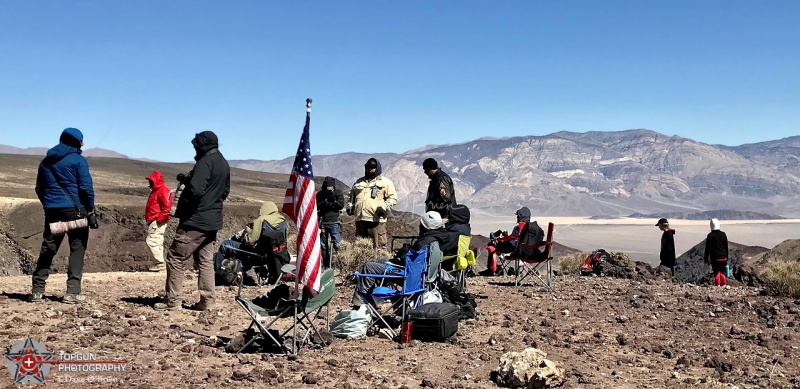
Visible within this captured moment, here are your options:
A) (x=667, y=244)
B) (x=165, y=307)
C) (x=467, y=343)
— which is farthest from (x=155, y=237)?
(x=667, y=244)

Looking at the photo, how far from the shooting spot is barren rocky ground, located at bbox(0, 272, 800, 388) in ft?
17.9

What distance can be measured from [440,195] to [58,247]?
4623 millimetres

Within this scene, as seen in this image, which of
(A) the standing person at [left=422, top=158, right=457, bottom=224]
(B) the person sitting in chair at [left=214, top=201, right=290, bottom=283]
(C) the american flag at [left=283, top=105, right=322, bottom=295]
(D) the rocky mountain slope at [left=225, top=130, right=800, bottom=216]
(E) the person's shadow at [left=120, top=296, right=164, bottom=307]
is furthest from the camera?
(D) the rocky mountain slope at [left=225, top=130, right=800, bottom=216]

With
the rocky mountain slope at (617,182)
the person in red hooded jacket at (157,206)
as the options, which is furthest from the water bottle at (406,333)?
the rocky mountain slope at (617,182)

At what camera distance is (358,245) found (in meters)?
10.8

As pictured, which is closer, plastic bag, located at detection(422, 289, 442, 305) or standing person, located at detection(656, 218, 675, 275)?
plastic bag, located at detection(422, 289, 442, 305)

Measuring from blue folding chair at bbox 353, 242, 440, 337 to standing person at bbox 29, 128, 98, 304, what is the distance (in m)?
2.88

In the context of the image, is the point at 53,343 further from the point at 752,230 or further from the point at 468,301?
the point at 752,230

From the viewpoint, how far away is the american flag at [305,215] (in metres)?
5.59

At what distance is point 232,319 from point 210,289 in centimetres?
40

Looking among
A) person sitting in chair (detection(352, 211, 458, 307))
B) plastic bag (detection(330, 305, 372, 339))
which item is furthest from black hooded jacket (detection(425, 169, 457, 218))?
plastic bag (detection(330, 305, 372, 339))

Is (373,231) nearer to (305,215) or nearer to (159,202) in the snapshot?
(159,202)

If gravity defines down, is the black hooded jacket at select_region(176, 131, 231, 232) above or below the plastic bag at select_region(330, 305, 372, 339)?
above

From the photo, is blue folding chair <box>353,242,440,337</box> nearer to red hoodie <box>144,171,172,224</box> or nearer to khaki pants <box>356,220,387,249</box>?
khaki pants <box>356,220,387,249</box>
